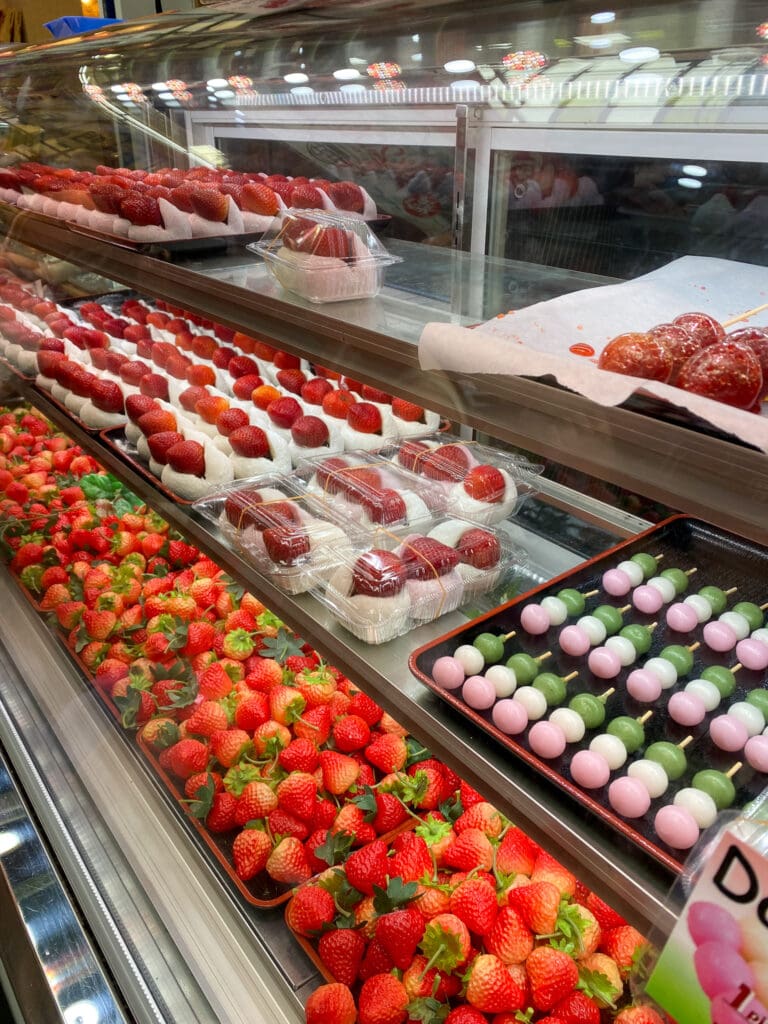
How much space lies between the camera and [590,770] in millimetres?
951

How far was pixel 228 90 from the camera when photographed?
6.61 ft

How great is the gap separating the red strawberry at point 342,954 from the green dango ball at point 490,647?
1.78 ft

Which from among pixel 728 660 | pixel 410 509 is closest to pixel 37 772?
pixel 410 509

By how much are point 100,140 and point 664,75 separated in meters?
2.17

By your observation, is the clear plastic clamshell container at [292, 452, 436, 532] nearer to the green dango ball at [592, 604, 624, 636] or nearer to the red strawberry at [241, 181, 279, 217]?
the green dango ball at [592, 604, 624, 636]

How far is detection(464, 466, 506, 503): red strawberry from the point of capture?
1569mm

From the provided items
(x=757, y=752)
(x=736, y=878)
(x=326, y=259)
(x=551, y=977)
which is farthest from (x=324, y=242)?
(x=551, y=977)

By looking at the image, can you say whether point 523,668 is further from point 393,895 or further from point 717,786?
point 393,895

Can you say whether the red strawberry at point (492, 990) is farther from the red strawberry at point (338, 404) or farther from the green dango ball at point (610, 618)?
the red strawberry at point (338, 404)

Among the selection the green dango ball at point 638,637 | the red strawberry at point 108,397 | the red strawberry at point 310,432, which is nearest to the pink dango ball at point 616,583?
the green dango ball at point 638,637

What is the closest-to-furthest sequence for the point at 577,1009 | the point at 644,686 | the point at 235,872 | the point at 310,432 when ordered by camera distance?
the point at 644,686
the point at 577,1009
the point at 235,872
the point at 310,432

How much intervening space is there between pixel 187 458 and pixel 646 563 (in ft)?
3.29

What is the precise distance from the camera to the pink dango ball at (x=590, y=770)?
0.95 meters

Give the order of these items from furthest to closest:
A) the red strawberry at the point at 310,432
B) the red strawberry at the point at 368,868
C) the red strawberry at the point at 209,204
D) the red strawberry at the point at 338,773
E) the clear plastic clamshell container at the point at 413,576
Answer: the red strawberry at the point at 310,432 < the red strawberry at the point at 209,204 < the red strawberry at the point at 338,773 < the red strawberry at the point at 368,868 < the clear plastic clamshell container at the point at 413,576
